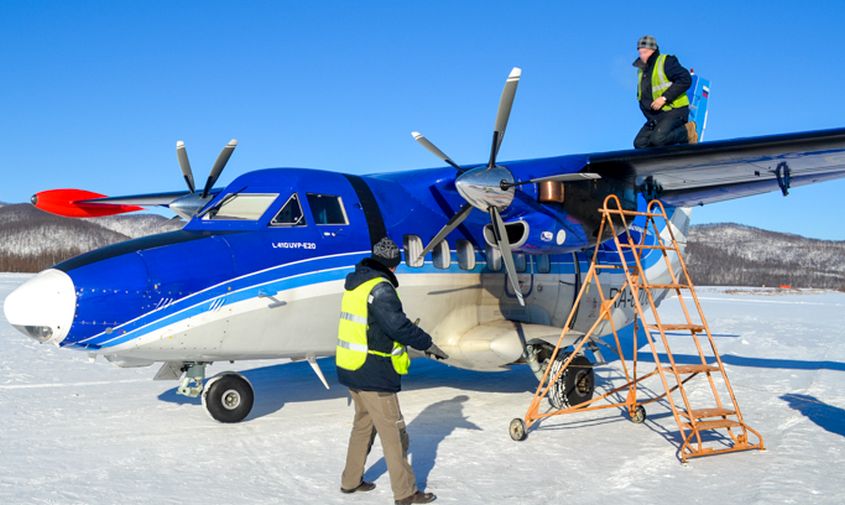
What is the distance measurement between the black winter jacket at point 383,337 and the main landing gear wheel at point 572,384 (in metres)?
4.34

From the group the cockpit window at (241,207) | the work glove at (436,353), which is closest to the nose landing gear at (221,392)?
the cockpit window at (241,207)

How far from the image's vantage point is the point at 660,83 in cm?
952

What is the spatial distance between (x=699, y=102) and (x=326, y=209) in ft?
30.3

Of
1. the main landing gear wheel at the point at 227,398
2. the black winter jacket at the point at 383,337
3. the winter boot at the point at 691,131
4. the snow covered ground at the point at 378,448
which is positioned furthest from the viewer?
the winter boot at the point at 691,131

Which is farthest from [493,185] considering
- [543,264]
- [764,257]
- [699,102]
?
[764,257]

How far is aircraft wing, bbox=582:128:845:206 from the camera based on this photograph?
8.48 m

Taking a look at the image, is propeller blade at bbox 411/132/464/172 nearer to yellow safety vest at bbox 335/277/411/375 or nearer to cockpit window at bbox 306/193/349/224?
cockpit window at bbox 306/193/349/224

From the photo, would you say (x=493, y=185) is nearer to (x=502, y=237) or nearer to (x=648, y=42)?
(x=502, y=237)

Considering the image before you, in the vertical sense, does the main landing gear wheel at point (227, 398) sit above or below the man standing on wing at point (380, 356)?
below

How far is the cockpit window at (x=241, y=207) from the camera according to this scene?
809 centimetres

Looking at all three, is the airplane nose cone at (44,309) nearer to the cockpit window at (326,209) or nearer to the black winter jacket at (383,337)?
the cockpit window at (326,209)

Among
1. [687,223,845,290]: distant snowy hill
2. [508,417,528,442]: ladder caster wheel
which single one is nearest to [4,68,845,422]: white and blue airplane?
[508,417,528,442]: ladder caster wheel

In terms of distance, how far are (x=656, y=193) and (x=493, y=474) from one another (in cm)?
610

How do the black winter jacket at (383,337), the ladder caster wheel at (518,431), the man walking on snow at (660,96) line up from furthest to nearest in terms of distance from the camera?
the man walking on snow at (660,96) → the ladder caster wheel at (518,431) → the black winter jacket at (383,337)
